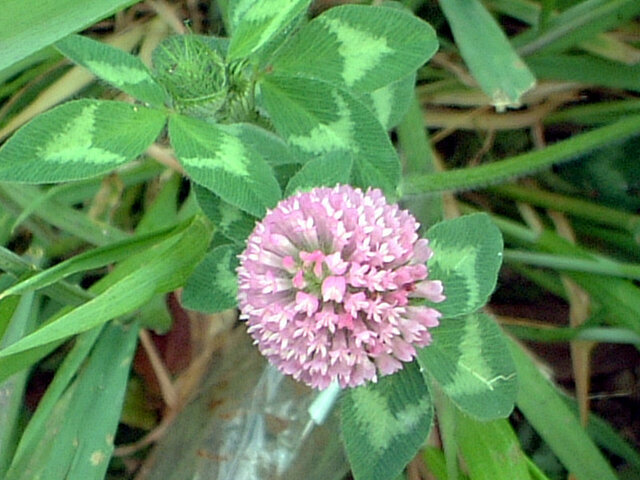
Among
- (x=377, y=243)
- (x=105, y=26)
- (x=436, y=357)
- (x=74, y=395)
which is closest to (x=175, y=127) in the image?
(x=377, y=243)

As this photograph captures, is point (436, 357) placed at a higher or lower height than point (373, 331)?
lower

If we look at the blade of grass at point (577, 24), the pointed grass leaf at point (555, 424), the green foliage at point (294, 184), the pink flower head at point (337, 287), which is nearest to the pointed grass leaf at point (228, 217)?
the green foliage at point (294, 184)

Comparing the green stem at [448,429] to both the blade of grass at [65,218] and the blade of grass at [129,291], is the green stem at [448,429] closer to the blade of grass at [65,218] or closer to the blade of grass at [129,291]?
the blade of grass at [129,291]

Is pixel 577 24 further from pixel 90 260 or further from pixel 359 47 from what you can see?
pixel 90 260


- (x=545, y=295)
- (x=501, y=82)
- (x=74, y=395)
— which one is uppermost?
(x=501, y=82)

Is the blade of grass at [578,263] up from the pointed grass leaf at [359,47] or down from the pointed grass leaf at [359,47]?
down

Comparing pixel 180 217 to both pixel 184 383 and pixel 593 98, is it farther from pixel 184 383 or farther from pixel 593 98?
pixel 593 98

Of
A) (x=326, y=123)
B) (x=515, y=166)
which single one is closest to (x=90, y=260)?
(x=326, y=123)
